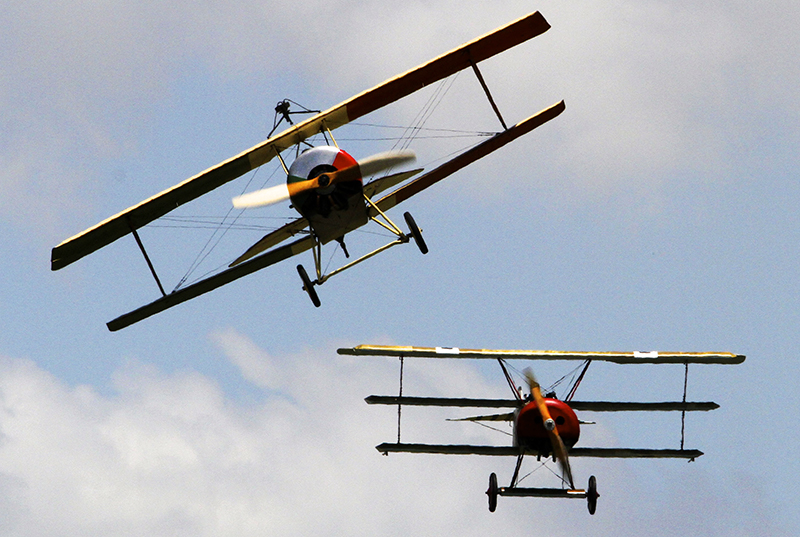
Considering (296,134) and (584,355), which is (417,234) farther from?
(584,355)

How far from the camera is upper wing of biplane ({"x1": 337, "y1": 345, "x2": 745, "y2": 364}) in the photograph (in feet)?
96.8

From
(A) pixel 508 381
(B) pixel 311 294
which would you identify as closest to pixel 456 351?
(A) pixel 508 381

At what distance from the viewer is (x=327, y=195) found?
27.0 m

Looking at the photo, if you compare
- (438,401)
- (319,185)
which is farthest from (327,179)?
(438,401)

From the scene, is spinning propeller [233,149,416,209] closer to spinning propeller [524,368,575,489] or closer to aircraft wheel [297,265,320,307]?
aircraft wheel [297,265,320,307]

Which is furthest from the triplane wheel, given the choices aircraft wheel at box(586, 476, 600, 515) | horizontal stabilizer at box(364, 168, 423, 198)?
horizontal stabilizer at box(364, 168, 423, 198)

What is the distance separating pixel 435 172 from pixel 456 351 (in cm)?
382

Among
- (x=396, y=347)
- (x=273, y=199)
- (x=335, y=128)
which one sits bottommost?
(x=396, y=347)

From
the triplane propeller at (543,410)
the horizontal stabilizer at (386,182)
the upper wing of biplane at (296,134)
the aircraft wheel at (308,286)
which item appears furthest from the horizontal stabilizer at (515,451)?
the upper wing of biplane at (296,134)

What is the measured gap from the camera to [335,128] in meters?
28.4

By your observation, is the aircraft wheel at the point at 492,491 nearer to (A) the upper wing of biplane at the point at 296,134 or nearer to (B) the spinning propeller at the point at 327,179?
(B) the spinning propeller at the point at 327,179

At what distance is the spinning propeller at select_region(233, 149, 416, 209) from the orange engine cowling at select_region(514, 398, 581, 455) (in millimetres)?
5315

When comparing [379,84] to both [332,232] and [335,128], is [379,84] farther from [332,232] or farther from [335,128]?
[332,232]

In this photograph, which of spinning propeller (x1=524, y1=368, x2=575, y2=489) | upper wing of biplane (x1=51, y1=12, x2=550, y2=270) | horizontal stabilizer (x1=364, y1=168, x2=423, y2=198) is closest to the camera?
spinning propeller (x1=524, y1=368, x2=575, y2=489)
